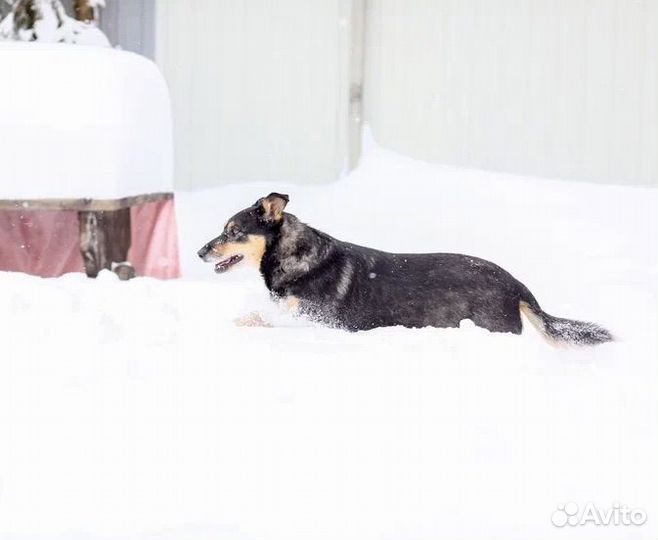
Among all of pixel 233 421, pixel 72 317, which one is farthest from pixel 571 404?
pixel 72 317

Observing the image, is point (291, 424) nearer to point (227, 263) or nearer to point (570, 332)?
point (570, 332)

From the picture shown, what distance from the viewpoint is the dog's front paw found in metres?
4.60

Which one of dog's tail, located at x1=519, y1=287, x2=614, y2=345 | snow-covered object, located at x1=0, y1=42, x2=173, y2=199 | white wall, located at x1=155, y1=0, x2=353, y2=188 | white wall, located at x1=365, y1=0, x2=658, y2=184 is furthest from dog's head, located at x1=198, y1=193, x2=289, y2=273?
white wall, located at x1=365, y1=0, x2=658, y2=184

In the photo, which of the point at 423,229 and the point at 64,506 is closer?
the point at 64,506

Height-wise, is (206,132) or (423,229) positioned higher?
(206,132)

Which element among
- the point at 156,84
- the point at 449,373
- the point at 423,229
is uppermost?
the point at 156,84

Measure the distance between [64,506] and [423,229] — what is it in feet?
19.5

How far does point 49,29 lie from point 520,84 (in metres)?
3.84

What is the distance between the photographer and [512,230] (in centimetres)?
809

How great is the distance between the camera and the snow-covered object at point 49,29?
288 inches

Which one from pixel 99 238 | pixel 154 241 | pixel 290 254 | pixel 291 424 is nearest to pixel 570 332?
pixel 290 254

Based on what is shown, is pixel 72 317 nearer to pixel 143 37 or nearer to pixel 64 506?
pixel 64 506

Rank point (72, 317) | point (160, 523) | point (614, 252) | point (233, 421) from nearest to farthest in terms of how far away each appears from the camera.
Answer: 1. point (160, 523)
2. point (233, 421)
3. point (72, 317)
4. point (614, 252)

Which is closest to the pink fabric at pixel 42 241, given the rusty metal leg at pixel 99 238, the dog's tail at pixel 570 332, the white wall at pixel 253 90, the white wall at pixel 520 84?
the rusty metal leg at pixel 99 238
